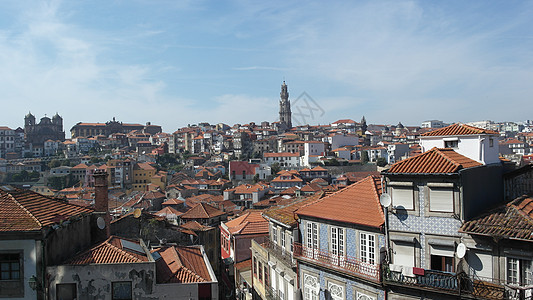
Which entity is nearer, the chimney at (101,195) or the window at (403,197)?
the window at (403,197)

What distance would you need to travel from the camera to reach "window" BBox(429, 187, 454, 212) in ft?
44.3

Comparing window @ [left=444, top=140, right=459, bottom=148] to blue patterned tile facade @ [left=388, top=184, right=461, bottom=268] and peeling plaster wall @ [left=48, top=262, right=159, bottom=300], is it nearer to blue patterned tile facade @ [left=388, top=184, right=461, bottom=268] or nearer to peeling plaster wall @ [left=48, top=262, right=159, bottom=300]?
blue patterned tile facade @ [left=388, top=184, right=461, bottom=268]

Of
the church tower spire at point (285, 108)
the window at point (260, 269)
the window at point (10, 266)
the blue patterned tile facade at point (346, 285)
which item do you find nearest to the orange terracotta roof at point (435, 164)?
the blue patterned tile facade at point (346, 285)

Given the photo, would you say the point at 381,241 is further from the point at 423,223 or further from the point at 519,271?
the point at 519,271

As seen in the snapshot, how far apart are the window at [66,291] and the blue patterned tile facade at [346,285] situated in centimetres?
867

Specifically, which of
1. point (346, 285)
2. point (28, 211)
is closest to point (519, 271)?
point (346, 285)

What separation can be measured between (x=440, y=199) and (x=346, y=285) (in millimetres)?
4739

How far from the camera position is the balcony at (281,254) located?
18.9 metres

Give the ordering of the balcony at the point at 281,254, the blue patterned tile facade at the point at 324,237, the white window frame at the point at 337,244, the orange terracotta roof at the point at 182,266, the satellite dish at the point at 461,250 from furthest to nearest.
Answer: the balcony at the point at 281,254, the blue patterned tile facade at the point at 324,237, the white window frame at the point at 337,244, the orange terracotta roof at the point at 182,266, the satellite dish at the point at 461,250

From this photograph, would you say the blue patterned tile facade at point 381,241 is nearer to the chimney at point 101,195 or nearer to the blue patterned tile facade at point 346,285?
the blue patterned tile facade at point 346,285

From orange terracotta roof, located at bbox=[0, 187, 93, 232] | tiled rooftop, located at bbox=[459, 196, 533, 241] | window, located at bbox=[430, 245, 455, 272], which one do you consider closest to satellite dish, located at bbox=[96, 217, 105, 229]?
orange terracotta roof, located at bbox=[0, 187, 93, 232]

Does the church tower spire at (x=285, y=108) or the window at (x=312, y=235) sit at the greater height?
the church tower spire at (x=285, y=108)

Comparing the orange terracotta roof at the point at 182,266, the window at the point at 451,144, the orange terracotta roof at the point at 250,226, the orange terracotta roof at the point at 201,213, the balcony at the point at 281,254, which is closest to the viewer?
the orange terracotta roof at the point at 182,266

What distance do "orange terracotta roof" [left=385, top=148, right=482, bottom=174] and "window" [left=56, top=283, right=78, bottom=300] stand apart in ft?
35.5
